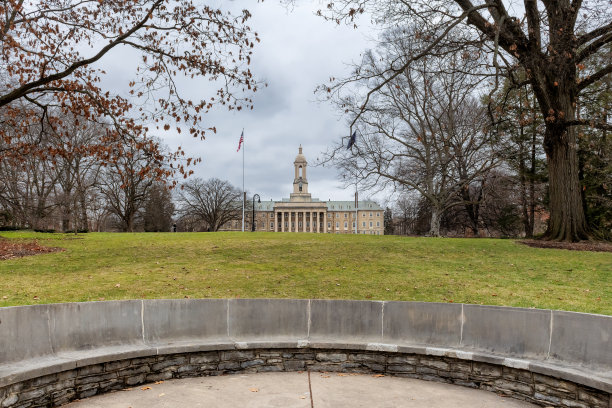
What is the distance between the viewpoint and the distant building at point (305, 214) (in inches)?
4451

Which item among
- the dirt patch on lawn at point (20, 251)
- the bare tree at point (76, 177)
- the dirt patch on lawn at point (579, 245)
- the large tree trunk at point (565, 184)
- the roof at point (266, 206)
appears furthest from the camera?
the roof at point (266, 206)

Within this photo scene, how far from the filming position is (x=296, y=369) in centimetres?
618

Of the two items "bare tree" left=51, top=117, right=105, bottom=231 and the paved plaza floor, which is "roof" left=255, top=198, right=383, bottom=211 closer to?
"bare tree" left=51, top=117, right=105, bottom=231

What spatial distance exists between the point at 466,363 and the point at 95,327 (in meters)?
5.05

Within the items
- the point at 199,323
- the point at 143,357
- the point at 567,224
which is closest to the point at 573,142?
the point at 567,224

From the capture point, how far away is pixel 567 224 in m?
15.9

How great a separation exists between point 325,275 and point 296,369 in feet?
15.8

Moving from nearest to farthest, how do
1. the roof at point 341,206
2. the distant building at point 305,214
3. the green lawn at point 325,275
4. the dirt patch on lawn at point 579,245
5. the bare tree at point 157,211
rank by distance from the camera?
1. the green lawn at point 325,275
2. the dirt patch on lawn at point 579,245
3. the bare tree at point 157,211
4. the distant building at point 305,214
5. the roof at point 341,206

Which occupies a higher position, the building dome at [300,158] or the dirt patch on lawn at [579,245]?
the building dome at [300,158]

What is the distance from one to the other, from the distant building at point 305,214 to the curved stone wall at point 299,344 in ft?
283

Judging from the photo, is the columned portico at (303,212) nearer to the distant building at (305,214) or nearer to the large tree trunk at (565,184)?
the distant building at (305,214)

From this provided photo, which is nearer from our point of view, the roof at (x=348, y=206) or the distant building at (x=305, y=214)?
the distant building at (x=305, y=214)

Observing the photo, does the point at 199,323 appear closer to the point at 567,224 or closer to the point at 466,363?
the point at 466,363

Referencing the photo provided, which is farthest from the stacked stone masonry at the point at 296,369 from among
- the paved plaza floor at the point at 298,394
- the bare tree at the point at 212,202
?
the bare tree at the point at 212,202
